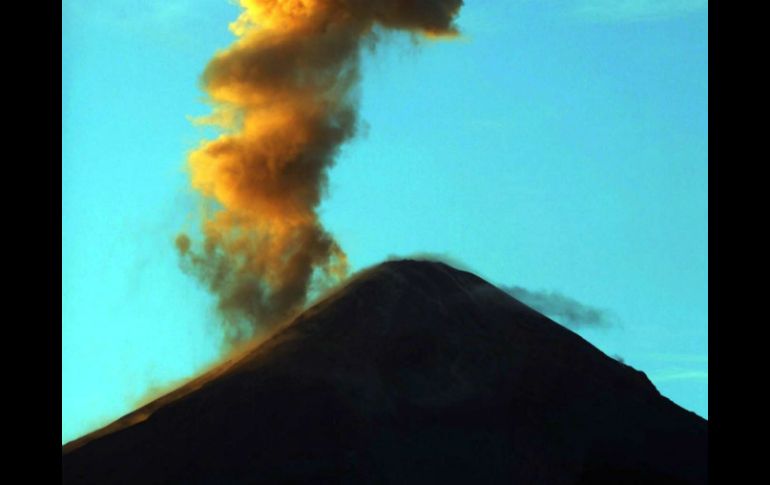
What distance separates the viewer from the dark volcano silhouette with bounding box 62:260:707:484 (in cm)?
9300

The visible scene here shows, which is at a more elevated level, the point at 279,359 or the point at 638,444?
the point at 279,359

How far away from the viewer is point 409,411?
100 metres

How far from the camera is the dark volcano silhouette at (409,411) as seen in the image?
3661 inches

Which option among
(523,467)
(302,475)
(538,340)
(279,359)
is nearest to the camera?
(302,475)

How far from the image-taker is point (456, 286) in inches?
4619
